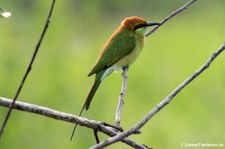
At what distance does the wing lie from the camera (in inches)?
76.2

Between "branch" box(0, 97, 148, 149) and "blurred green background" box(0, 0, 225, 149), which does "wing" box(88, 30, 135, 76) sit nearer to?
"branch" box(0, 97, 148, 149)

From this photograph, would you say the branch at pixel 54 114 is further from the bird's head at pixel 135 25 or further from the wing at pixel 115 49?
the bird's head at pixel 135 25

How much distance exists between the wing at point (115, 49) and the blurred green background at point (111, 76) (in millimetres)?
1788

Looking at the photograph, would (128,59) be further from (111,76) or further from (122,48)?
(111,76)

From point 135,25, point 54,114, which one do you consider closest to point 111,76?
point 135,25

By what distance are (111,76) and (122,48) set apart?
3874 mm

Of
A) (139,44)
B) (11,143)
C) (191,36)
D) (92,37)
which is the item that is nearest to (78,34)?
(92,37)

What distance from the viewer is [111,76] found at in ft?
19.4

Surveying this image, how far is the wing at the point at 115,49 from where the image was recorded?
1936 millimetres

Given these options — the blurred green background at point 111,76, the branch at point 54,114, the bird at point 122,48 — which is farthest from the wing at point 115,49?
the blurred green background at point 111,76

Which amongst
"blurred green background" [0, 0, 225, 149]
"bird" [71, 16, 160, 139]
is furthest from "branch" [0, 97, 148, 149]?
"blurred green background" [0, 0, 225, 149]

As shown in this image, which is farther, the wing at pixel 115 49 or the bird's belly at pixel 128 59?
the bird's belly at pixel 128 59

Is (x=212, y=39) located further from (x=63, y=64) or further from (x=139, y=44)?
(x=139, y=44)

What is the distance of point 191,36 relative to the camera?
8.68m
